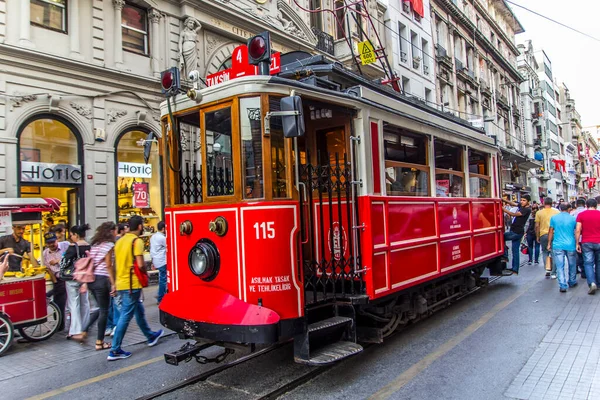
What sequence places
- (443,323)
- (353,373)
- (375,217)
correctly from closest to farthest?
1. (353,373)
2. (375,217)
3. (443,323)

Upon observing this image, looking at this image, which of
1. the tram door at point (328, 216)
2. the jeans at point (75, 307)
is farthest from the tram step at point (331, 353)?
the jeans at point (75, 307)

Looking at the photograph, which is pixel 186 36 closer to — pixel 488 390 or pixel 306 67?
pixel 306 67

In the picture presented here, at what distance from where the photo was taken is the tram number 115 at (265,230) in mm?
4286

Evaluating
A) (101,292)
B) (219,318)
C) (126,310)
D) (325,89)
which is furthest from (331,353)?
(101,292)

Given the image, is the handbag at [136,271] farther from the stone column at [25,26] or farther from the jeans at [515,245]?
the jeans at [515,245]

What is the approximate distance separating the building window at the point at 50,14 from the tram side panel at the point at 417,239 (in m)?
10.2

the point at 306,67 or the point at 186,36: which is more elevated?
the point at 186,36

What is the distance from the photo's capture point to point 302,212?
459 centimetres

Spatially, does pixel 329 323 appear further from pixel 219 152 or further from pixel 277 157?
pixel 219 152

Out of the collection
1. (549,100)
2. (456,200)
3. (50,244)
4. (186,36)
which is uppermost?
(549,100)

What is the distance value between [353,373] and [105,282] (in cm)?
358

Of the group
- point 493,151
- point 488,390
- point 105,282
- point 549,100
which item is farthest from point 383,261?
point 549,100

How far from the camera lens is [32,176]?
35.1 feet

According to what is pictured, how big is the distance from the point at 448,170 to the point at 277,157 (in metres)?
3.78
